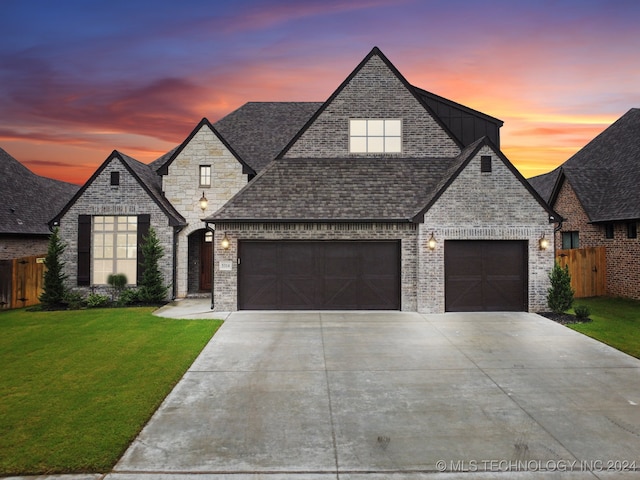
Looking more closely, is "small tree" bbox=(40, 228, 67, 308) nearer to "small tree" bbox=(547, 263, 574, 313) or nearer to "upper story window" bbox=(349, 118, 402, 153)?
"upper story window" bbox=(349, 118, 402, 153)

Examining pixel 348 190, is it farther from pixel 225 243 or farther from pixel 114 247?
pixel 114 247

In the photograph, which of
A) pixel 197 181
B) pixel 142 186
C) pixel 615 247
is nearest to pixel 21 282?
pixel 142 186

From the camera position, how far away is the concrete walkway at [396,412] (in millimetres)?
5020

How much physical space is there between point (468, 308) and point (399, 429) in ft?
32.3

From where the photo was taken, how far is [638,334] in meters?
11.7

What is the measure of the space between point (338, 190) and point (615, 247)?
12799 mm

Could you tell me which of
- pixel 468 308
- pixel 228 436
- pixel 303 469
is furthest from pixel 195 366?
pixel 468 308

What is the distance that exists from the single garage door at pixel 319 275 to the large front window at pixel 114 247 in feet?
17.7

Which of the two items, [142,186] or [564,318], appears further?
[142,186]

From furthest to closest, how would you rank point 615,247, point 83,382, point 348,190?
1. point 615,247
2. point 348,190
3. point 83,382

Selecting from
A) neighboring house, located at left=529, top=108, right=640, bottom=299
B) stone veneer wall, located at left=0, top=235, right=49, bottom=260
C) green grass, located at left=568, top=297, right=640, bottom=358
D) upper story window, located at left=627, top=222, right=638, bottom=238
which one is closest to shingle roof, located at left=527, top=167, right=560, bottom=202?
neighboring house, located at left=529, top=108, right=640, bottom=299

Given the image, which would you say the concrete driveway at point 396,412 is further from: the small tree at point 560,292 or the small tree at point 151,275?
the small tree at point 151,275

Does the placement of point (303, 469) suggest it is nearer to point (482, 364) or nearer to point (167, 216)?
point (482, 364)

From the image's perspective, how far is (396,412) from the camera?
648 centimetres
